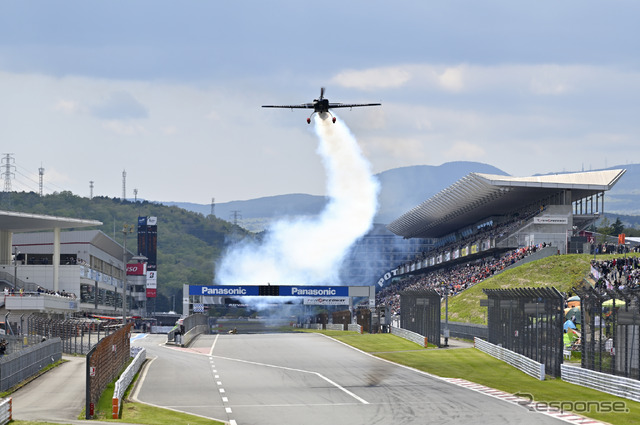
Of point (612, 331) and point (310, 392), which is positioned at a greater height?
point (612, 331)

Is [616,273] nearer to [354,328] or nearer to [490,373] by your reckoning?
[490,373]

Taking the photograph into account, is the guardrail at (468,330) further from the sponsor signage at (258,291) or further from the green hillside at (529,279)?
the sponsor signage at (258,291)

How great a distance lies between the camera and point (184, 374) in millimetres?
45250

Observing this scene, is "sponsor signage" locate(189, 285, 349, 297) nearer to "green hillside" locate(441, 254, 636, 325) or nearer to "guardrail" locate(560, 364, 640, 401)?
"green hillside" locate(441, 254, 636, 325)

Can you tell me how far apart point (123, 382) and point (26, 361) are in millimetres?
8867

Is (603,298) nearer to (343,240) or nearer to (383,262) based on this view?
(343,240)

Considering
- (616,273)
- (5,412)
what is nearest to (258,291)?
(616,273)

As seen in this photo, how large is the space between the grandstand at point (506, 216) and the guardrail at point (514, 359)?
2591cm

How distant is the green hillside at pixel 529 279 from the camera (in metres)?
81.4

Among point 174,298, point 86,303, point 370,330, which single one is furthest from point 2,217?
point 174,298

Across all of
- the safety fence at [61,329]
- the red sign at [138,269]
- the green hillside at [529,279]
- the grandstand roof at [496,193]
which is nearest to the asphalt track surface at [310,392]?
the safety fence at [61,329]

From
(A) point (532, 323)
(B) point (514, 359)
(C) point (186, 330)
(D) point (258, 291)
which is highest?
(A) point (532, 323)

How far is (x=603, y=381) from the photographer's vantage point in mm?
36031

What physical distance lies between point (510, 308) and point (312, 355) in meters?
13.8
